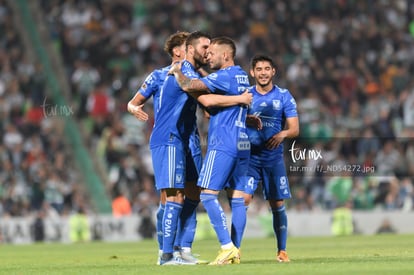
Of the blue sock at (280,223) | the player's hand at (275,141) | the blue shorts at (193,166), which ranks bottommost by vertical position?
the blue sock at (280,223)

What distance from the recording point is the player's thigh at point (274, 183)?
43.6 feet

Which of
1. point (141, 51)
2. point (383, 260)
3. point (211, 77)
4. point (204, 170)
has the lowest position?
point (383, 260)

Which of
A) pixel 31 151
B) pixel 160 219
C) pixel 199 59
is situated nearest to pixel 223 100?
pixel 199 59

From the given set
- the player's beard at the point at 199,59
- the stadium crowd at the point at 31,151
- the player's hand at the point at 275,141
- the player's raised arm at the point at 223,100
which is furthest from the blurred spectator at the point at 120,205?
the player's raised arm at the point at 223,100

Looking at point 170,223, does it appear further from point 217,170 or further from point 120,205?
point 120,205

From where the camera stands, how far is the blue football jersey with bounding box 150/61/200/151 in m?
12.6

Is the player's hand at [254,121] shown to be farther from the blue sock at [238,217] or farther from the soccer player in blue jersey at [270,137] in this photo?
the blue sock at [238,217]

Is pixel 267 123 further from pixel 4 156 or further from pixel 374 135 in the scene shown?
pixel 4 156

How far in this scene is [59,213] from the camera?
82.6ft

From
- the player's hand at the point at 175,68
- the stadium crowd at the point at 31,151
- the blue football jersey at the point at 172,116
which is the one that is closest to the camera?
the player's hand at the point at 175,68

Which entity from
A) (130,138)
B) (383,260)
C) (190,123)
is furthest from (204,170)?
(130,138)

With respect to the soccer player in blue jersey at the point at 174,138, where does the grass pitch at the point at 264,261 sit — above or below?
below

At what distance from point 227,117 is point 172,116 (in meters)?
0.75

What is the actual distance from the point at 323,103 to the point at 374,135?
2.30 metres
